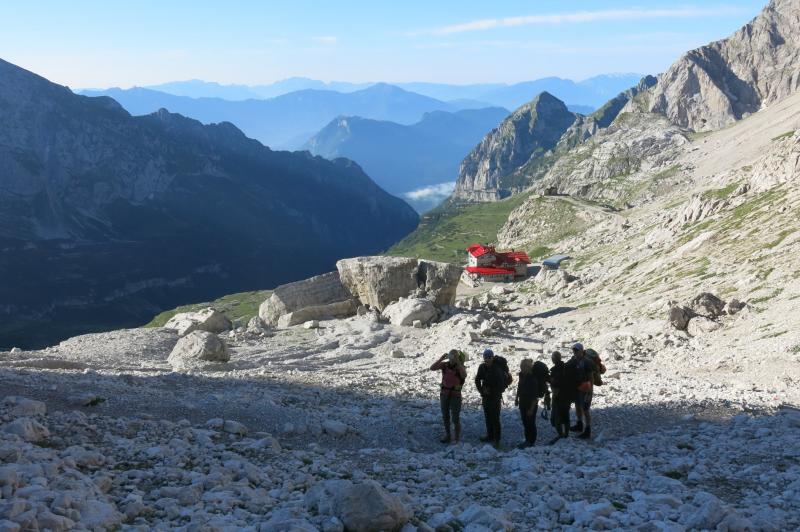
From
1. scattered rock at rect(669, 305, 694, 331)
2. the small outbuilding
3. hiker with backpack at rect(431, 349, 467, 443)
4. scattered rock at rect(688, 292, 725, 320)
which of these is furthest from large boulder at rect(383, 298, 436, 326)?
the small outbuilding

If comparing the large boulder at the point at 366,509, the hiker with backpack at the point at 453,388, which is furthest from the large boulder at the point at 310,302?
the large boulder at the point at 366,509

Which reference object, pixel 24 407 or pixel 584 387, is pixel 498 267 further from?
pixel 24 407

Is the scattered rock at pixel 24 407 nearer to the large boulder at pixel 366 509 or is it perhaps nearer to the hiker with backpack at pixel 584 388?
the large boulder at pixel 366 509

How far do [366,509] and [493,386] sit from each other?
28.2ft

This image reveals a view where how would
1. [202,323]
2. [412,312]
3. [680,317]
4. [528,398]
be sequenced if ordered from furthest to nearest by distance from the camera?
[202,323] → [412,312] → [680,317] → [528,398]

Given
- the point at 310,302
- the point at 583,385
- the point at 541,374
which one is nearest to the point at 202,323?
the point at 310,302

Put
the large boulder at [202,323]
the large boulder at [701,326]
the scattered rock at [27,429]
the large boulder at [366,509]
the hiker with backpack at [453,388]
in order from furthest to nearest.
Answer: the large boulder at [202,323] < the large boulder at [701,326] < the hiker with backpack at [453,388] < the scattered rock at [27,429] < the large boulder at [366,509]

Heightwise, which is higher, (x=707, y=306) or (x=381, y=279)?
(x=381, y=279)

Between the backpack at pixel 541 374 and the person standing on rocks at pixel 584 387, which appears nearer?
the person standing on rocks at pixel 584 387

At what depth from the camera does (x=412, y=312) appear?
151ft

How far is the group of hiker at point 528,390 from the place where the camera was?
17.4 m

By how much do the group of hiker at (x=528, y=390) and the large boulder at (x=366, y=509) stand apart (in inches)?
314

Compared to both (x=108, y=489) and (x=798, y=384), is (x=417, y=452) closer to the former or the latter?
(x=108, y=489)

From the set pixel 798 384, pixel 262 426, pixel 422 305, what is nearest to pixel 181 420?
pixel 262 426
